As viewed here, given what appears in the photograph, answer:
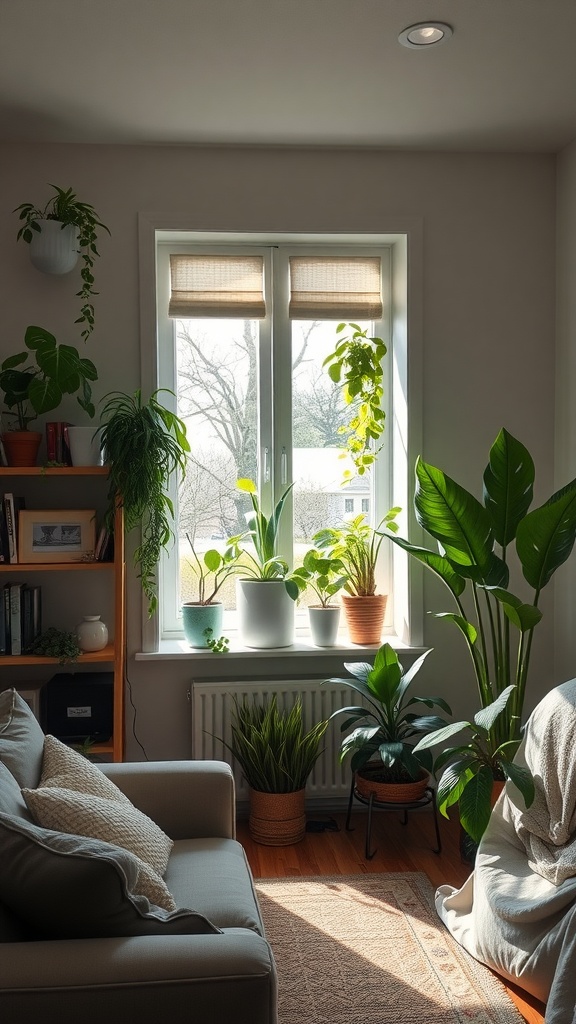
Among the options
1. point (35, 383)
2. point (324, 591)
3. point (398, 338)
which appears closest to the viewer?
point (35, 383)

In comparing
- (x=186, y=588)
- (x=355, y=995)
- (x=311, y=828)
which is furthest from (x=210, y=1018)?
(x=186, y=588)

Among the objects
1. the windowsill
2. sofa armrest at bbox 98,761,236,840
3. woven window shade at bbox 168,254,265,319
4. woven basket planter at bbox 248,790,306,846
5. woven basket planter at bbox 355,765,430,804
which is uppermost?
woven window shade at bbox 168,254,265,319

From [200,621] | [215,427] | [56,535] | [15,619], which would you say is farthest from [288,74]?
[15,619]

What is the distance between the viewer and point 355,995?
251 centimetres

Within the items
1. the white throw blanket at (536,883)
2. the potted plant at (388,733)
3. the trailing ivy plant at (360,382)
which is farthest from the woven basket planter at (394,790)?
the trailing ivy plant at (360,382)

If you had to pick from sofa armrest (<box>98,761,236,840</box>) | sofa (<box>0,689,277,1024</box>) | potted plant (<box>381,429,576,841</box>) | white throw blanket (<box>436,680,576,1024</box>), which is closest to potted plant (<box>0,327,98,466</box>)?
potted plant (<box>381,429,576,841</box>)

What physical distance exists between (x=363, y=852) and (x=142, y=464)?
172 centimetres

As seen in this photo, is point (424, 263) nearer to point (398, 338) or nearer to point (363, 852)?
point (398, 338)

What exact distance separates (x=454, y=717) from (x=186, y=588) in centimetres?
131

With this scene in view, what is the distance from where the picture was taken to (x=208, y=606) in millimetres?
3861

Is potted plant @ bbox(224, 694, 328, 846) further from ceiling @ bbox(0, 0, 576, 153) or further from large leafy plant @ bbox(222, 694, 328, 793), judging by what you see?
ceiling @ bbox(0, 0, 576, 153)

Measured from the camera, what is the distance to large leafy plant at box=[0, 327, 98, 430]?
341 cm

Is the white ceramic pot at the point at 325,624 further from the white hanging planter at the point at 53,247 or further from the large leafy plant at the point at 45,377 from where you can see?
the white hanging planter at the point at 53,247

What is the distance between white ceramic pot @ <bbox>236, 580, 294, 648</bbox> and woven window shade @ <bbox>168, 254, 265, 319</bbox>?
1201mm
